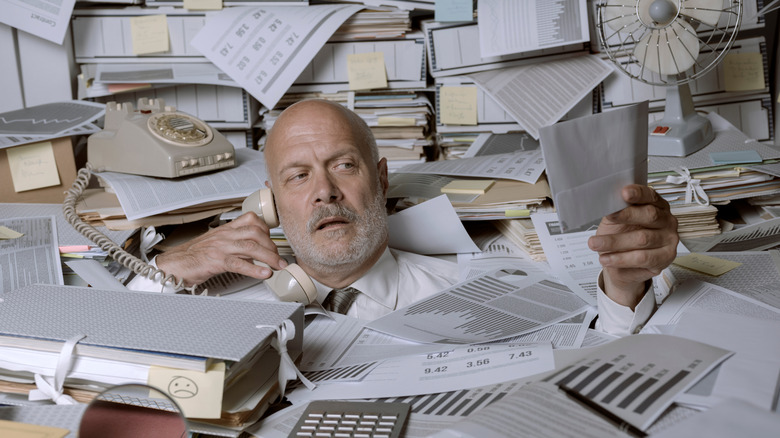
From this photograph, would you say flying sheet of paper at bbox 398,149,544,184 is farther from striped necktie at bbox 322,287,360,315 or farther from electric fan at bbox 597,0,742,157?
striped necktie at bbox 322,287,360,315

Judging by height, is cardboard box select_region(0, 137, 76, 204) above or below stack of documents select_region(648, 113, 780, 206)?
above

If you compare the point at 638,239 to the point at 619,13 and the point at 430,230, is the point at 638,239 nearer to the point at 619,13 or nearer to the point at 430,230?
the point at 430,230

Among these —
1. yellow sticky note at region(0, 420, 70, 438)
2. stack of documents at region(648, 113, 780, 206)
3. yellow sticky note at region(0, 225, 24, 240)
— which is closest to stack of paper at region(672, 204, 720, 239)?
stack of documents at region(648, 113, 780, 206)

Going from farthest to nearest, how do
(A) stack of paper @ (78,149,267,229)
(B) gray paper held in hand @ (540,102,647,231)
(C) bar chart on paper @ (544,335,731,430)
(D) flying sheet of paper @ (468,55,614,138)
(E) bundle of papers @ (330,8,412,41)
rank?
1. (E) bundle of papers @ (330,8,412,41)
2. (D) flying sheet of paper @ (468,55,614,138)
3. (A) stack of paper @ (78,149,267,229)
4. (B) gray paper held in hand @ (540,102,647,231)
5. (C) bar chart on paper @ (544,335,731,430)

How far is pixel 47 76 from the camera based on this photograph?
2.02 metres

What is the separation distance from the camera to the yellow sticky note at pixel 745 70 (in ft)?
6.30

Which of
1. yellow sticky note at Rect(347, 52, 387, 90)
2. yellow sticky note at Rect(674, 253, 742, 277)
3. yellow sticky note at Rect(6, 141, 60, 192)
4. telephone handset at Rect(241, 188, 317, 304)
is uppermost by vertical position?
yellow sticky note at Rect(347, 52, 387, 90)

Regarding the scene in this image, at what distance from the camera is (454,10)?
1920mm

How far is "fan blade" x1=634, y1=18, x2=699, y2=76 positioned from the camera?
1.58 m

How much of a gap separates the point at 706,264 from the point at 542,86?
0.73 m

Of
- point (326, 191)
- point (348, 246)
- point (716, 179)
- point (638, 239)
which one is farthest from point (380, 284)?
point (716, 179)

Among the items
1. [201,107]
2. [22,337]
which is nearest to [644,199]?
[22,337]

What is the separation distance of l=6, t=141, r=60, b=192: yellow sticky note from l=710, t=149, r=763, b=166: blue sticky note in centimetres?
164

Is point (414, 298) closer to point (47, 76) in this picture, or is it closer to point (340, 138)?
point (340, 138)
